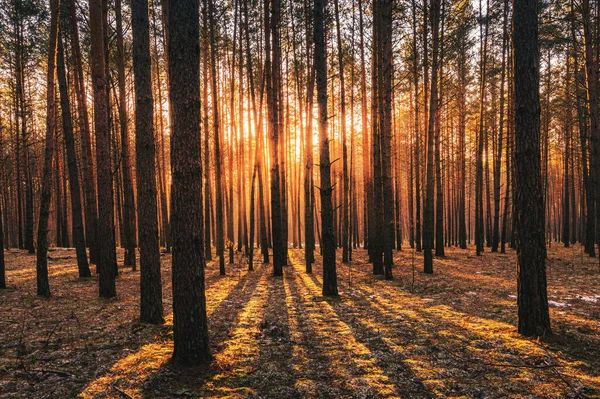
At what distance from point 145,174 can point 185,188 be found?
2604mm

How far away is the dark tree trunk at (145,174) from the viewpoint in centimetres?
596

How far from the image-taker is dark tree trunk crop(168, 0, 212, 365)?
4.09 m

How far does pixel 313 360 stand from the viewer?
4383 millimetres

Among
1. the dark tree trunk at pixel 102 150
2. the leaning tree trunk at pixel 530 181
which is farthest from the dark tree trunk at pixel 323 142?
the dark tree trunk at pixel 102 150

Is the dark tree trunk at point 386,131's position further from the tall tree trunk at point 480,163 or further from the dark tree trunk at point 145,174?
the tall tree trunk at point 480,163

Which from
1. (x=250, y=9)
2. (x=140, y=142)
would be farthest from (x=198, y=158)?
(x=250, y=9)

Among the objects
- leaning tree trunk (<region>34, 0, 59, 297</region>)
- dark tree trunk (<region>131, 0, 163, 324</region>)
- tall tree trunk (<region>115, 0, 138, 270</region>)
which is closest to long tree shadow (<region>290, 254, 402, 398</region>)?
dark tree trunk (<region>131, 0, 163, 324</region>)

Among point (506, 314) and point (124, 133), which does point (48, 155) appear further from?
point (506, 314)

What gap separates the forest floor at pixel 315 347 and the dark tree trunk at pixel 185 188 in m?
0.58

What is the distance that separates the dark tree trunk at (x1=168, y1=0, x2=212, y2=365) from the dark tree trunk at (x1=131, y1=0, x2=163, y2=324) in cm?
226

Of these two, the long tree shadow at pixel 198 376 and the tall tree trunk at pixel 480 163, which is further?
the tall tree trunk at pixel 480 163

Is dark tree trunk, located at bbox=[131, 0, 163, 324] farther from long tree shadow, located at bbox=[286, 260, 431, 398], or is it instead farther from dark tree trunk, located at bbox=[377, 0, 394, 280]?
dark tree trunk, located at bbox=[377, 0, 394, 280]

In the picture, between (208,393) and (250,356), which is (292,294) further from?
(208,393)

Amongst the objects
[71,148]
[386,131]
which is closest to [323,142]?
[386,131]
